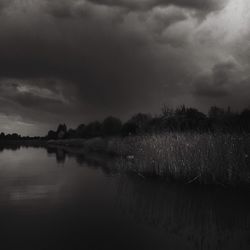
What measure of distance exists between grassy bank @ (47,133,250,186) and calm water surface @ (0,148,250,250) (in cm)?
110

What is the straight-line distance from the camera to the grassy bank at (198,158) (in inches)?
505

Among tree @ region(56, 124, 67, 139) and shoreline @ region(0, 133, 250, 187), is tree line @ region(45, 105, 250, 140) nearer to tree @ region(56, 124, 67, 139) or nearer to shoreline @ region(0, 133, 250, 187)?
shoreline @ region(0, 133, 250, 187)

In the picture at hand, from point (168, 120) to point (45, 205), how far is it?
23278mm

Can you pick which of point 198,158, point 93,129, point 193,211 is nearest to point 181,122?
point 198,158

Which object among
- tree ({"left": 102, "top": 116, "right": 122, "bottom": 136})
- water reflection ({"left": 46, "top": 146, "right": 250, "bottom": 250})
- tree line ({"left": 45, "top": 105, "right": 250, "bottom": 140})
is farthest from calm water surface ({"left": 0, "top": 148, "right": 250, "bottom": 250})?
tree ({"left": 102, "top": 116, "right": 122, "bottom": 136})

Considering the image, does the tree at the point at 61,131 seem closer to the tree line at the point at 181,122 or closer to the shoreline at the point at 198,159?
the tree line at the point at 181,122

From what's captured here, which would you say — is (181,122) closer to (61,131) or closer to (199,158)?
(199,158)

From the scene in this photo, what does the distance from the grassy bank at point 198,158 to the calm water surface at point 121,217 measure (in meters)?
1.10

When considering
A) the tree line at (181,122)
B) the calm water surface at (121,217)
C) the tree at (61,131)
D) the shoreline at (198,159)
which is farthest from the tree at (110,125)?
the calm water surface at (121,217)

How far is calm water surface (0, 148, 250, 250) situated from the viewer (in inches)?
257

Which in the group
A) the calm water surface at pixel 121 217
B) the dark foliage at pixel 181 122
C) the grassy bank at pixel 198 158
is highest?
the dark foliage at pixel 181 122

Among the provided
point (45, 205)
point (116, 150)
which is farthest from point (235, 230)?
point (116, 150)

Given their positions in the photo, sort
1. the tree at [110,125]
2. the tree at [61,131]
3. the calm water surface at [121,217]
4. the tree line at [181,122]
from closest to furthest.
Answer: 1. the calm water surface at [121,217]
2. the tree line at [181,122]
3. the tree at [110,125]
4. the tree at [61,131]

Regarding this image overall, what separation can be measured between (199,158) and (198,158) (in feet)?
0.12
